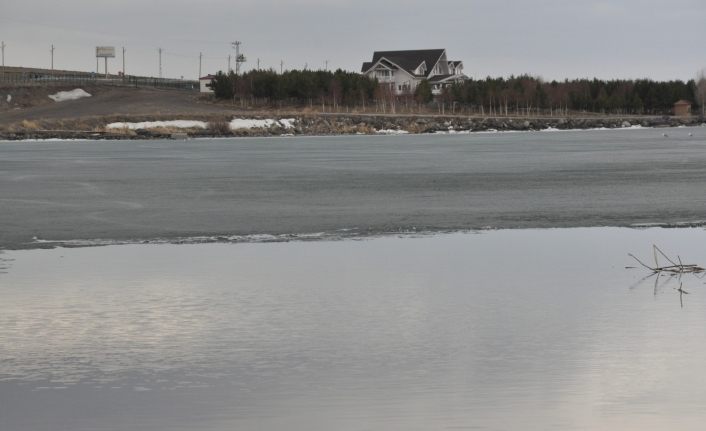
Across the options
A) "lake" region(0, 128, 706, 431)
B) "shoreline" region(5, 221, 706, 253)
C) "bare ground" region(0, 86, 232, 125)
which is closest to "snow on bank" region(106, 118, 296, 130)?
→ "bare ground" region(0, 86, 232, 125)

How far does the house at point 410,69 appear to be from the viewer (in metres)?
166

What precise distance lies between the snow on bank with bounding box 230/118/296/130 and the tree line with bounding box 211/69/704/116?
21760 mm

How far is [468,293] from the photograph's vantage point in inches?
592

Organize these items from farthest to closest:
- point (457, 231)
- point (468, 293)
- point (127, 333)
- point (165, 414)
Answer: point (457, 231)
point (468, 293)
point (127, 333)
point (165, 414)

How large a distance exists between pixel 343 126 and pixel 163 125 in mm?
20129

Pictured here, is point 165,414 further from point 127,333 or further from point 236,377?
point 127,333

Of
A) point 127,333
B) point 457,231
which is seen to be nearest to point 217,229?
point 457,231

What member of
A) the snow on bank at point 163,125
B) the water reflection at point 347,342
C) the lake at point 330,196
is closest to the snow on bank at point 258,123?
the snow on bank at point 163,125

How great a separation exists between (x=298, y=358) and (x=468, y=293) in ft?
14.4

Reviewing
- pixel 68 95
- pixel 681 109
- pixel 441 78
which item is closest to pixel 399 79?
pixel 441 78

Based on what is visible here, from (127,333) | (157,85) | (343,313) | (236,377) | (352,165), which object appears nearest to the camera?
(236,377)

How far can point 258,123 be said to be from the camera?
114 m

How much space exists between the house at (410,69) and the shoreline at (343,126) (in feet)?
73.2

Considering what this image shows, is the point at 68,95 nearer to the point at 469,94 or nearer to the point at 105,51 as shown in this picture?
the point at 105,51
